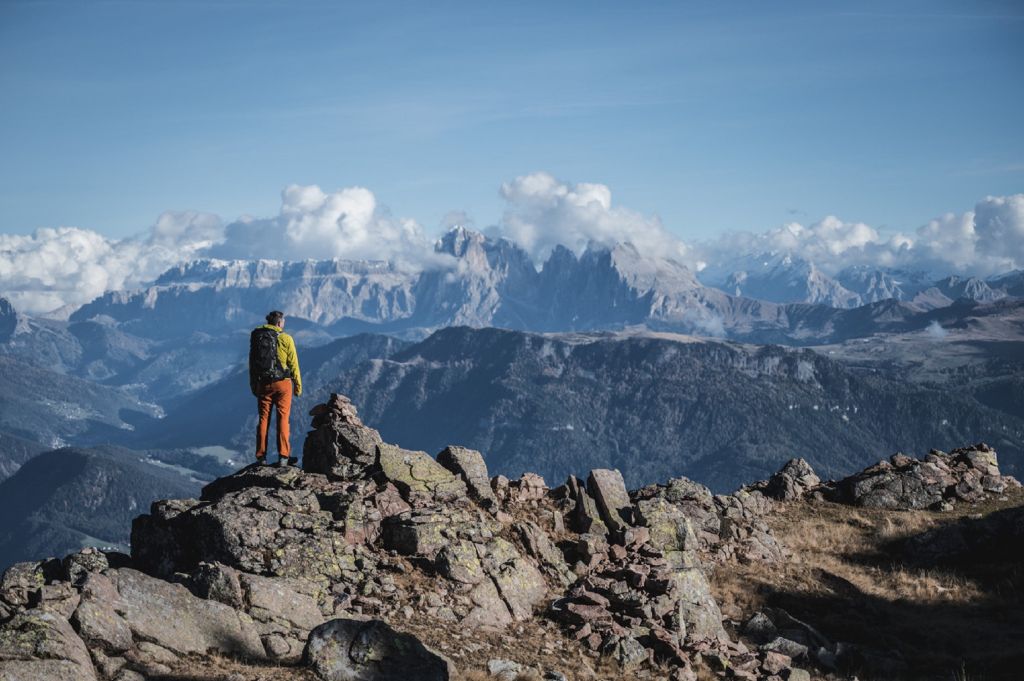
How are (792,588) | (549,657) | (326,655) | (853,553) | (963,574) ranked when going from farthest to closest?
(853,553)
(963,574)
(792,588)
(549,657)
(326,655)

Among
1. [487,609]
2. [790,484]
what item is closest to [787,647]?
[487,609]

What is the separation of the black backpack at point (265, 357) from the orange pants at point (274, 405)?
1.24ft

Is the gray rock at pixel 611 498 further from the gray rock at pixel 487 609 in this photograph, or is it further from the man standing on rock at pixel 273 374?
the man standing on rock at pixel 273 374

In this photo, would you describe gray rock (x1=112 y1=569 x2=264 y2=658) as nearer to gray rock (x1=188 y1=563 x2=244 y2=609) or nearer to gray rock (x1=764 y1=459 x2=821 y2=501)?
gray rock (x1=188 y1=563 x2=244 y2=609)

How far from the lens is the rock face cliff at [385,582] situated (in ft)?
74.6

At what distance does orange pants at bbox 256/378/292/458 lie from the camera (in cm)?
3628

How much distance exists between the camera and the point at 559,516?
37844 mm

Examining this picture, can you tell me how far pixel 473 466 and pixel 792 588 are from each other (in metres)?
15.1

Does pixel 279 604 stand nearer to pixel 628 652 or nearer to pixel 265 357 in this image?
pixel 628 652

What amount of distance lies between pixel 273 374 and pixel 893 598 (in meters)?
29.0

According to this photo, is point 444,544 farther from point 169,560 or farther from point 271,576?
point 169,560

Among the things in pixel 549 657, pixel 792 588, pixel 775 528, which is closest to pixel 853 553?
pixel 775 528

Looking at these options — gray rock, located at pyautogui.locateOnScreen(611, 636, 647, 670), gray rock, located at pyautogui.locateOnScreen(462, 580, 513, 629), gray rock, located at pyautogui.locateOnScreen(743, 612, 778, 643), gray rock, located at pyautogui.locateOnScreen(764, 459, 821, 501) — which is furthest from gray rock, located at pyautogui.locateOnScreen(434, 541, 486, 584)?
gray rock, located at pyautogui.locateOnScreen(764, 459, 821, 501)

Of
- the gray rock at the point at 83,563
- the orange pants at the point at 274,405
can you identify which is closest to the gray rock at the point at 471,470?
the orange pants at the point at 274,405
